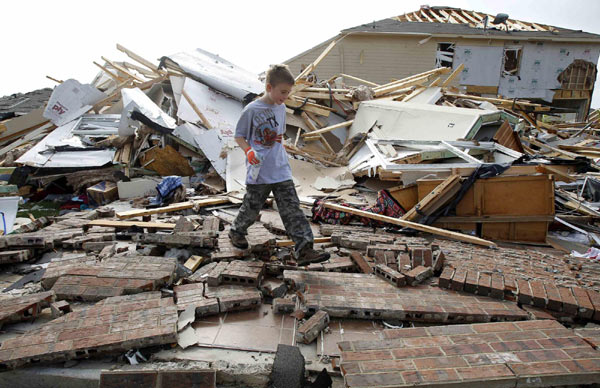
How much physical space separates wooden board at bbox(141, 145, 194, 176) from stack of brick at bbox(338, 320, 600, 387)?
250 inches

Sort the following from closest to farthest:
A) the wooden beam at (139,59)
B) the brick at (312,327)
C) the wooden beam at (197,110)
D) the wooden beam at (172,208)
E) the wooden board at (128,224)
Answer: the brick at (312,327) → the wooden board at (128,224) → the wooden beam at (172,208) → the wooden beam at (197,110) → the wooden beam at (139,59)

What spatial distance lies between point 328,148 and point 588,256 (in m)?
5.94

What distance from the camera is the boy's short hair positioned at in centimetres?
323

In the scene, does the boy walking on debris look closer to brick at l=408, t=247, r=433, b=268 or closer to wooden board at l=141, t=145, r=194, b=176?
brick at l=408, t=247, r=433, b=268

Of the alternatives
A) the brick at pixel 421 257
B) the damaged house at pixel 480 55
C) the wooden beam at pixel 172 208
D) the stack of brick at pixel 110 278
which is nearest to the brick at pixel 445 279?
the brick at pixel 421 257

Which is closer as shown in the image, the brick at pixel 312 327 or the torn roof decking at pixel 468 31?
the brick at pixel 312 327

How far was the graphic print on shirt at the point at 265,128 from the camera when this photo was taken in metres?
3.48

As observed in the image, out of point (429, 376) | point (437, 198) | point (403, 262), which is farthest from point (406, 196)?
point (429, 376)

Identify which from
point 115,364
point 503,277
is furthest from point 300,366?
point 503,277

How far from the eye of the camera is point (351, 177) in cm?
756

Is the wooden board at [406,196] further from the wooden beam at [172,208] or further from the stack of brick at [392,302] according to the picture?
the wooden beam at [172,208]

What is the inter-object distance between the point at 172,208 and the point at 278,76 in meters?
3.26

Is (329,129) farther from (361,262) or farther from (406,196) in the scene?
(361,262)

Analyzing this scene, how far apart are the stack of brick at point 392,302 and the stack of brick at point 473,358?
23 cm
